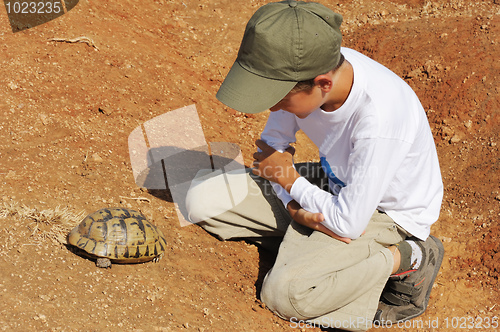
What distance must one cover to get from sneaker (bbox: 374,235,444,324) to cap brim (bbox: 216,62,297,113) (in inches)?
58.0

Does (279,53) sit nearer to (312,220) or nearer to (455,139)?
(312,220)

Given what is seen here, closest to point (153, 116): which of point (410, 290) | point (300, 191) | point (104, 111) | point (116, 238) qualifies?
point (104, 111)

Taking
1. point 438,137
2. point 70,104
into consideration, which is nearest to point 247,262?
point 70,104

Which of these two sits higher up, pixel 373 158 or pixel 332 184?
pixel 373 158

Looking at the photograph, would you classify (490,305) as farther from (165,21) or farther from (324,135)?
(165,21)

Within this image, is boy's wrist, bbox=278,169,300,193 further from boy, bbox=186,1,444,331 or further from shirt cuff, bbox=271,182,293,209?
shirt cuff, bbox=271,182,293,209

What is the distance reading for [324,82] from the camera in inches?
95.4

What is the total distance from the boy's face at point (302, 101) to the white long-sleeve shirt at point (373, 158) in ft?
0.62

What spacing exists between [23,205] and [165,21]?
155 inches

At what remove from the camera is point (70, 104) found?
4.30m

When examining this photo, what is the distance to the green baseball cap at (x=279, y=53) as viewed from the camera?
88.5 inches

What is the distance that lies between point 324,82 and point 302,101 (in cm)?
15

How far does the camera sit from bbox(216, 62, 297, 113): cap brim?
2.31 meters

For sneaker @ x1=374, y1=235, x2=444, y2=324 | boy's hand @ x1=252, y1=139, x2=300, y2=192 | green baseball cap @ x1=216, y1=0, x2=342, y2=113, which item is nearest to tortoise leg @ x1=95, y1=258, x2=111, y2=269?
boy's hand @ x1=252, y1=139, x2=300, y2=192
